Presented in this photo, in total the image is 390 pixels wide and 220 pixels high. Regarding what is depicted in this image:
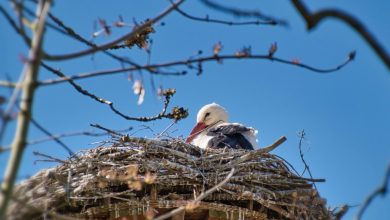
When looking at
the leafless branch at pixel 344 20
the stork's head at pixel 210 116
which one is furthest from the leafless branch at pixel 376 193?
the stork's head at pixel 210 116

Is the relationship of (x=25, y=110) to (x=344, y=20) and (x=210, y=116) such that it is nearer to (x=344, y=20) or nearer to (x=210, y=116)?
(x=344, y=20)

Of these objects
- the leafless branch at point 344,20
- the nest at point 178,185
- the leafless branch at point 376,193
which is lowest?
the leafless branch at point 376,193

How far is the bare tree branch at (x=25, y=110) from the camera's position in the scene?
2.21m

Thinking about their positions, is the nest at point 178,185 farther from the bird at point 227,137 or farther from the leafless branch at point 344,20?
the leafless branch at point 344,20

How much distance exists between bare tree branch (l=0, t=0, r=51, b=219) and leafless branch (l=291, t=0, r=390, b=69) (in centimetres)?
77

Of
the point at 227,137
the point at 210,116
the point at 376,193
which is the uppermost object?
the point at 210,116

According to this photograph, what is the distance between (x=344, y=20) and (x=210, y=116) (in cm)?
710

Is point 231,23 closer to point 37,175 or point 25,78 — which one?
point 25,78

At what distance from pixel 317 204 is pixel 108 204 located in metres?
1.57

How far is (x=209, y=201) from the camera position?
5594 millimetres

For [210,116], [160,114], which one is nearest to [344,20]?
[160,114]

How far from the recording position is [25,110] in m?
2.35

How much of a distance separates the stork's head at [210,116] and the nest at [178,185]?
294 centimetres

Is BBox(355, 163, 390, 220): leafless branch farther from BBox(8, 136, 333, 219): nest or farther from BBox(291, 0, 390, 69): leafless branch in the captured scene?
BBox(8, 136, 333, 219): nest
